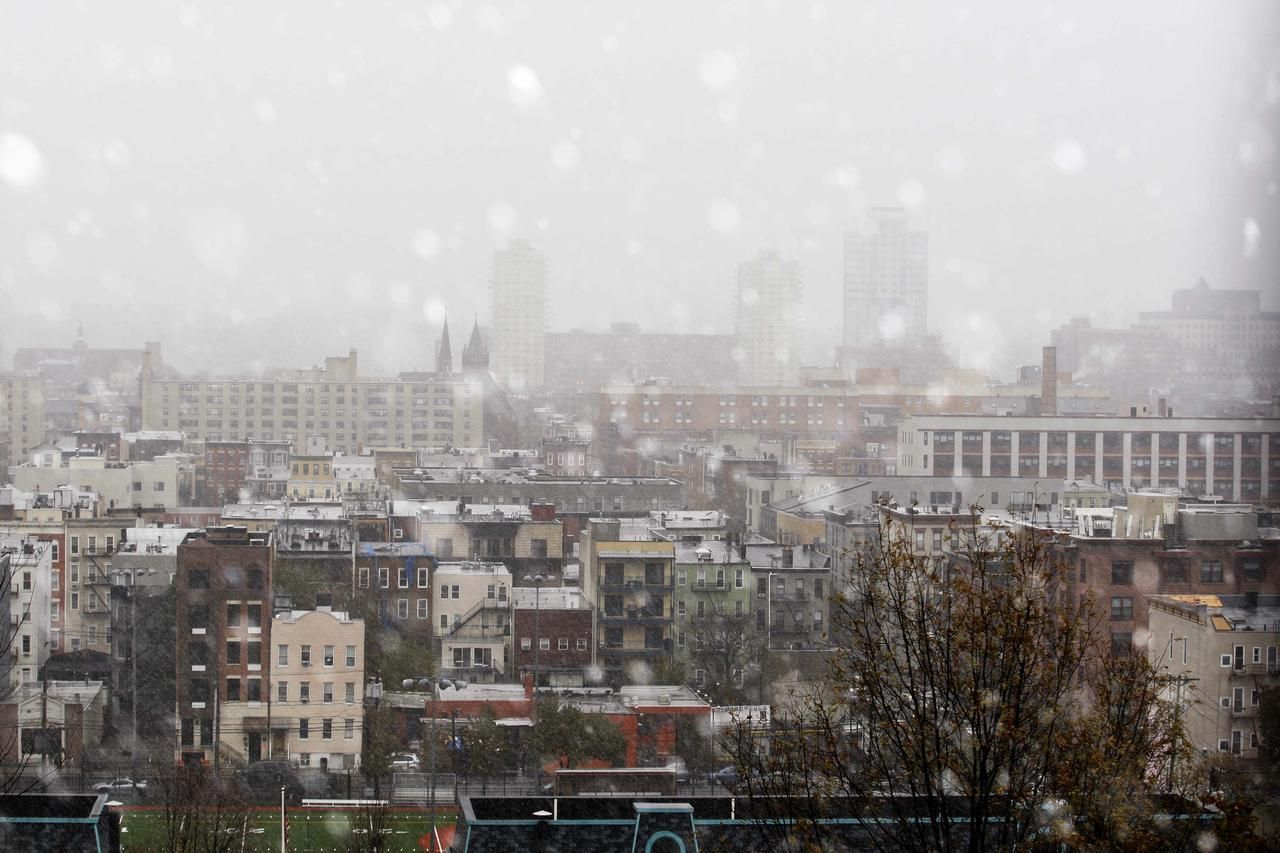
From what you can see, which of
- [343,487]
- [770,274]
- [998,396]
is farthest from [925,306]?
[343,487]

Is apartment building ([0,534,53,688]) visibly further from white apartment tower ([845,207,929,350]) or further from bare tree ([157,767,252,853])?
white apartment tower ([845,207,929,350])

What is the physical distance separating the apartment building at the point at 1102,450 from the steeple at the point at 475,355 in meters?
14.9

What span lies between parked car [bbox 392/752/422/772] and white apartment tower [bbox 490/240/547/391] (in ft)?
79.1

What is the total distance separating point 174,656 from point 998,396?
1796cm

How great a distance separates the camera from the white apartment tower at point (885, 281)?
3344 centimetres

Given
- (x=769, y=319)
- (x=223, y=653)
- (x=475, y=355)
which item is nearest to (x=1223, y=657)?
(x=223, y=653)

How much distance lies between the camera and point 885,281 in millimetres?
34094

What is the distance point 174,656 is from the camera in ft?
22.9

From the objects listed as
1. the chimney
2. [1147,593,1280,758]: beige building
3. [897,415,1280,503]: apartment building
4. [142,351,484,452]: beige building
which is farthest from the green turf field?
[142,351,484,452]: beige building

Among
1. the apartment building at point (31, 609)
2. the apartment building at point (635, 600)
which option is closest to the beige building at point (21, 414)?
the apartment building at point (31, 609)

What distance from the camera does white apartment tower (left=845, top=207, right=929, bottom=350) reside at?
33.4 meters

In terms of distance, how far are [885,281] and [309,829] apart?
29.7 m

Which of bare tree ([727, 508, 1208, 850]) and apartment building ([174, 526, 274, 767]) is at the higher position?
bare tree ([727, 508, 1208, 850])

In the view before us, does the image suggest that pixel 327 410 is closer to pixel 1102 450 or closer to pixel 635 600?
pixel 1102 450
